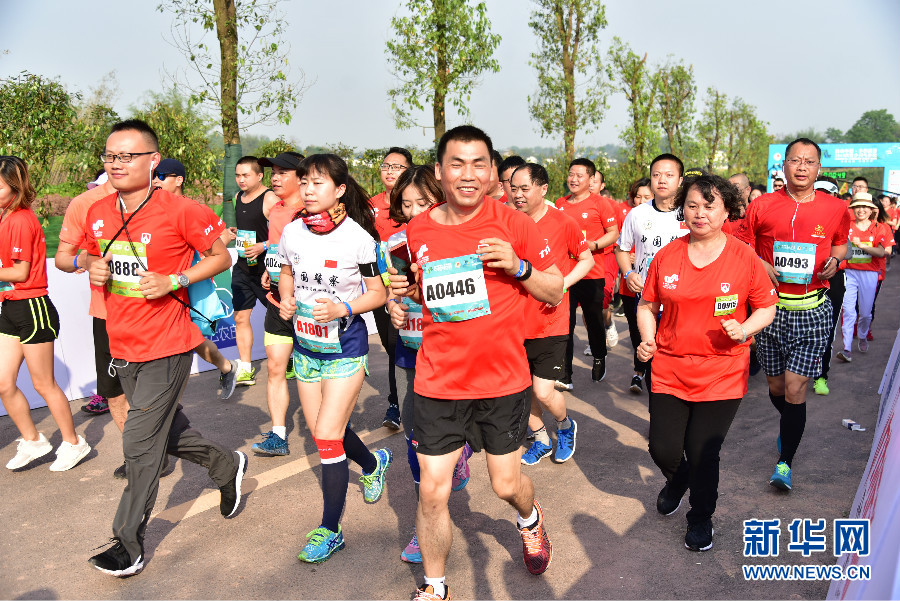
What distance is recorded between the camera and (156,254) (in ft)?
13.2

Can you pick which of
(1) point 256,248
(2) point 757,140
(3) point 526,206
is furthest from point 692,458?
(2) point 757,140

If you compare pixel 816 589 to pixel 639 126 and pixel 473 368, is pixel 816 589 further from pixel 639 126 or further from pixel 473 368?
pixel 639 126

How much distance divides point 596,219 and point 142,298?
5.13 metres

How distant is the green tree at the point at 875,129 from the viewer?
119512mm

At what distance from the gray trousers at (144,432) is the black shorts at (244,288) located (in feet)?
10.6

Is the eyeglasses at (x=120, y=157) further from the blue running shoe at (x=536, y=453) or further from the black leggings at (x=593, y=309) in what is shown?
the black leggings at (x=593, y=309)

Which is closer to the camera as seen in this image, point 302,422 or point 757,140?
point 302,422

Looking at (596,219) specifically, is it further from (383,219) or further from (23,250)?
(23,250)

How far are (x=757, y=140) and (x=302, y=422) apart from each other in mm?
43735

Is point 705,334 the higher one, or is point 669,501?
point 705,334

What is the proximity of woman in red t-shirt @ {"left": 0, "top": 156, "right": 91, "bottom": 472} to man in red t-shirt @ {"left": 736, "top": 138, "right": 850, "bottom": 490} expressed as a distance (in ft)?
16.7

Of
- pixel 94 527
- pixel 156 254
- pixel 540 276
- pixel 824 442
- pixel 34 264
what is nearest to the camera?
pixel 540 276

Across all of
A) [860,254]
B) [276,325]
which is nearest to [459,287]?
[276,325]

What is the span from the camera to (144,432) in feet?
12.9
